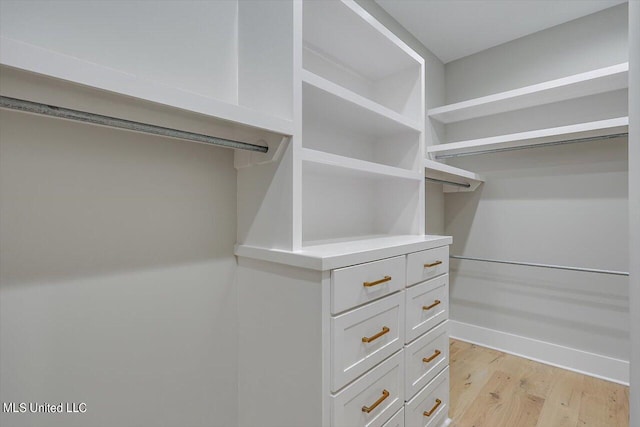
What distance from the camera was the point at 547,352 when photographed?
2.28 m

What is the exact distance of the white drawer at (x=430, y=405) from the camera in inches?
51.6

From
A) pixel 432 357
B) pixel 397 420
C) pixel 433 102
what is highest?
pixel 433 102

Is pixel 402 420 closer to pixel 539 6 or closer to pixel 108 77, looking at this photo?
pixel 108 77

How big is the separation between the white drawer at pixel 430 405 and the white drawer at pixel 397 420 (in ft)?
0.10

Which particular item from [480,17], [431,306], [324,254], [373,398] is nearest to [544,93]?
[480,17]

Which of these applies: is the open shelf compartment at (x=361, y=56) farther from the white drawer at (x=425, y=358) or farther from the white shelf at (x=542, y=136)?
the white drawer at (x=425, y=358)

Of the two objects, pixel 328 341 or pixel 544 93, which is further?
pixel 544 93

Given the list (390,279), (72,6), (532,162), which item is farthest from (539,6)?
(72,6)

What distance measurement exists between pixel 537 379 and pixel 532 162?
1.55 meters

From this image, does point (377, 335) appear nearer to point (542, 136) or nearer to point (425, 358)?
point (425, 358)

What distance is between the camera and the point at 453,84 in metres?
2.75

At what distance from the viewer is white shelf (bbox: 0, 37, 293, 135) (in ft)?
1.93

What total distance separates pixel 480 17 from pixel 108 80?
243 centimetres

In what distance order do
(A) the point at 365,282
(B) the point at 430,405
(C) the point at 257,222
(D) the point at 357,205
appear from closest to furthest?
(A) the point at 365,282, (C) the point at 257,222, (B) the point at 430,405, (D) the point at 357,205
